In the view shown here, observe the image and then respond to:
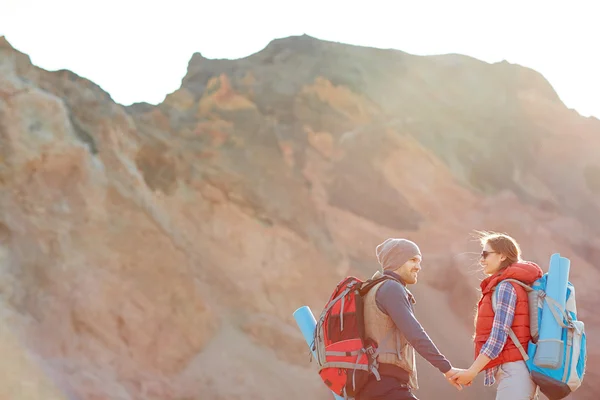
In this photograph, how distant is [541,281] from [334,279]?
6.28 meters

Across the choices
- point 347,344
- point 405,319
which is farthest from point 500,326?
point 347,344

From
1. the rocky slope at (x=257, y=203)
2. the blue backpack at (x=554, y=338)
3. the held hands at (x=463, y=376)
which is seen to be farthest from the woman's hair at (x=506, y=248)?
the rocky slope at (x=257, y=203)

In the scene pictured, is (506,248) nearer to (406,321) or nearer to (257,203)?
(406,321)

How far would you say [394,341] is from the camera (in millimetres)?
2922

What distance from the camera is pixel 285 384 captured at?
8.04m

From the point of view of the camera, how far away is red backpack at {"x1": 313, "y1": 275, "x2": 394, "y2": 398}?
112 inches

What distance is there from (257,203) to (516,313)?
21.7 feet

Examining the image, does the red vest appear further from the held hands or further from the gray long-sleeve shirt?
the gray long-sleeve shirt

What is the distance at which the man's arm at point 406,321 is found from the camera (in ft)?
9.21

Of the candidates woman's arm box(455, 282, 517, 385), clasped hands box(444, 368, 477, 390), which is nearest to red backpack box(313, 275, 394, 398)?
clasped hands box(444, 368, 477, 390)

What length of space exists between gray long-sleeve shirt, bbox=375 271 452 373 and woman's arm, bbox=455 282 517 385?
29cm

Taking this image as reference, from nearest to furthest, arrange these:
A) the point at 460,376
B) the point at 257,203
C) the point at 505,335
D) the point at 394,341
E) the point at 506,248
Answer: the point at 394,341, the point at 460,376, the point at 505,335, the point at 506,248, the point at 257,203

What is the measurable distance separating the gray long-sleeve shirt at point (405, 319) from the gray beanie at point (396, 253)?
0.51 ft

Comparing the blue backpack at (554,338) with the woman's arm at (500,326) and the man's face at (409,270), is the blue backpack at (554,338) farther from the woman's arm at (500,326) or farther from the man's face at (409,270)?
the man's face at (409,270)
